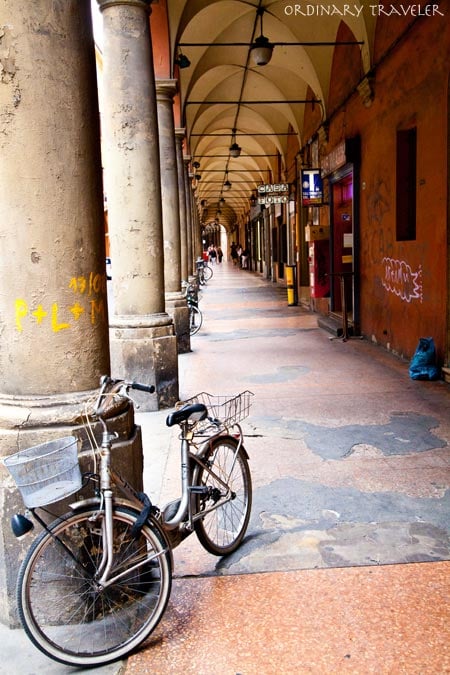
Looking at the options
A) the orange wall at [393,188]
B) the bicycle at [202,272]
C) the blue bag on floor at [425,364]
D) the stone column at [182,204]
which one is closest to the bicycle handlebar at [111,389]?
the blue bag on floor at [425,364]

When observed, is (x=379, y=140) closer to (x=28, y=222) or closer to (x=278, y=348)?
(x=278, y=348)

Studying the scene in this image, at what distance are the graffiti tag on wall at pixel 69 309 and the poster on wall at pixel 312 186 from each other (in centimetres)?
1212

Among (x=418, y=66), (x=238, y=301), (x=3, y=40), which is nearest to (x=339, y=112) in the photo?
(x=418, y=66)

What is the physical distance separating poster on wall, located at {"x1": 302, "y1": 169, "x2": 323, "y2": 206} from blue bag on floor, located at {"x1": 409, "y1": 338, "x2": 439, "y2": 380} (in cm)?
738

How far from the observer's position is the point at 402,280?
368 inches

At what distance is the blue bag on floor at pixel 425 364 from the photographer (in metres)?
7.80

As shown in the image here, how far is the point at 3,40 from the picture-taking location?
2.79 metres

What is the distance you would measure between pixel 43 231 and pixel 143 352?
13.0 ft

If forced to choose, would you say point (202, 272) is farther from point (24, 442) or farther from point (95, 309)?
point (24, 442)

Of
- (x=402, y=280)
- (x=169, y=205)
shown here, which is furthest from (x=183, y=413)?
(x=169, y=205)

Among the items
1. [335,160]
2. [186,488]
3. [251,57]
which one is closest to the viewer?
[186,488]

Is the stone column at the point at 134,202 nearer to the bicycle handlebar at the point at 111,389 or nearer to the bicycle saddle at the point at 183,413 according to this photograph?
the bicycle saddle at the point at 183,413

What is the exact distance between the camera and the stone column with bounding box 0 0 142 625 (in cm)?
281

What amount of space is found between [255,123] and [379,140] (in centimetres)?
1588
